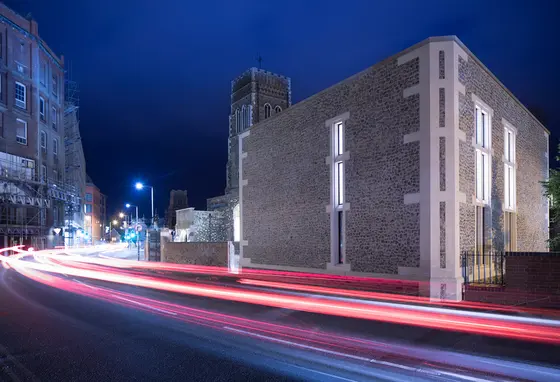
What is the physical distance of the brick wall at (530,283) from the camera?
11594 mm

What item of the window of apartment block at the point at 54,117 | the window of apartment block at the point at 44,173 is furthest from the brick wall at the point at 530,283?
the window of apartment block at the point at 54,117

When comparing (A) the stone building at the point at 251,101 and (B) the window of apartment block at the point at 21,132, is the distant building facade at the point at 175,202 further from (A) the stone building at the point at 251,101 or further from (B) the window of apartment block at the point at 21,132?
(B) the window of apartment block at the point at 21,132

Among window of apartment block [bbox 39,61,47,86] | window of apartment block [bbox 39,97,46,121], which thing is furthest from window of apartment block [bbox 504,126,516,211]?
window of apartment block [bbox 39,61,47,86]

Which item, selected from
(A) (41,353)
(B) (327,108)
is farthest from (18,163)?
(A) (41,353)

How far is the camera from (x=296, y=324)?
963cm

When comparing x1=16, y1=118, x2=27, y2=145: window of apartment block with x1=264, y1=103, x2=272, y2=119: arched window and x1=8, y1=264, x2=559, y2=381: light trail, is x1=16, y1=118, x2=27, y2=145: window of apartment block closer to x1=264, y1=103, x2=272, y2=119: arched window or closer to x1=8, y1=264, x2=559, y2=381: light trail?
x1=264, y1=103, x2=272, y2=119: arched window

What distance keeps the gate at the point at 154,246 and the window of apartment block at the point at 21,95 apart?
22059 millimetres

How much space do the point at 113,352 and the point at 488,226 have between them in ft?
49.8

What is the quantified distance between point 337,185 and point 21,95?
39.7 m

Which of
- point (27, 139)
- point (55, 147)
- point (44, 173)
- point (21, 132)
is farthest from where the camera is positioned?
point (55, 147)

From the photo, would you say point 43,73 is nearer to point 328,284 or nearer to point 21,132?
point 21,132

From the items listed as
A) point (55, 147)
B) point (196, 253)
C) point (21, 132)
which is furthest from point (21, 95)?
point (196, 253)

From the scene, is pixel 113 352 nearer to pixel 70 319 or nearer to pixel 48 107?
pixel 70 319

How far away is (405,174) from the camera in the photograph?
15508mm
